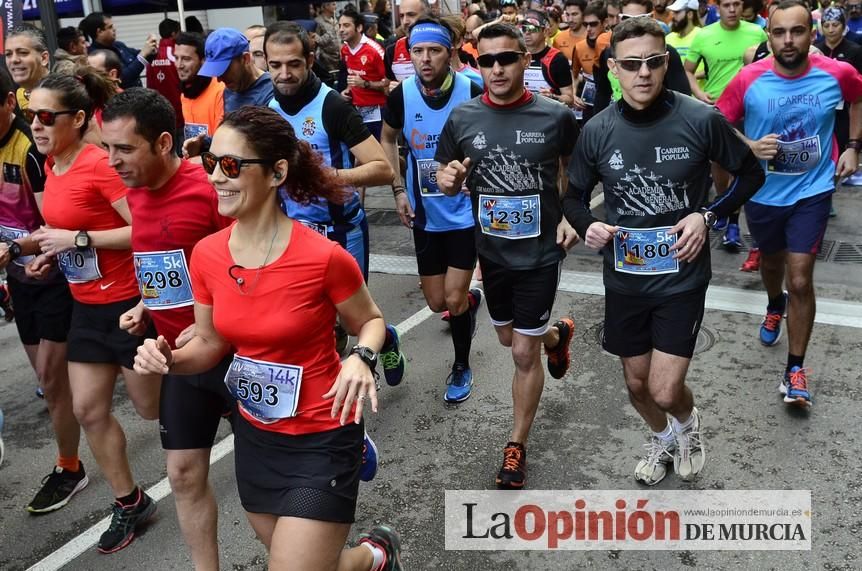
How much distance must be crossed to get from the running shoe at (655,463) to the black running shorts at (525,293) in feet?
2.48

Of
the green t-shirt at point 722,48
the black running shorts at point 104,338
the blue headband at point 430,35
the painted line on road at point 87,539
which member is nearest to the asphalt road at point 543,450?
the painted line on road at point 87,539

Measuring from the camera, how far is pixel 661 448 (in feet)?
13.8

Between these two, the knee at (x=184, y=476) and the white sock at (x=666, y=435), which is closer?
the knee at (x=184, y=476)

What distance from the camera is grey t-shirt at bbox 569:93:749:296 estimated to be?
374 cm

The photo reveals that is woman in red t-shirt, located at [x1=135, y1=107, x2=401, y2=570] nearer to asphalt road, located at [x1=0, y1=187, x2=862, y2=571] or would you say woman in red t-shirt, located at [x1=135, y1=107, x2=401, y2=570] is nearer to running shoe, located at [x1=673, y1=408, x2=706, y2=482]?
asphalt road, located at [x1=0, y1=187, x2=862, y2=571]

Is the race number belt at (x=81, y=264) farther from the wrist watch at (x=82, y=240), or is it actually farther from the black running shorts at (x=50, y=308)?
the black running shorts at (x=50, y=308)

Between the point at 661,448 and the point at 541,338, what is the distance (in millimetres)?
765

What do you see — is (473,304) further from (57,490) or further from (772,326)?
(57,490)

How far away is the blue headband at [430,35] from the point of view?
511 centimetres

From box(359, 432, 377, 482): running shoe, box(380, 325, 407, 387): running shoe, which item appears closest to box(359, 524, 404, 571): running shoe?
box(359, 432, 377, 482): running shoe

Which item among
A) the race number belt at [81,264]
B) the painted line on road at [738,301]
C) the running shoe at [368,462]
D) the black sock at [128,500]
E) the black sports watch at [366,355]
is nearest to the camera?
the black sports watch at [366,355]

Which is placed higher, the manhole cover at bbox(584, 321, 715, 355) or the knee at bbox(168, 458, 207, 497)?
the knee at bbox(168, 458, 207, 497)

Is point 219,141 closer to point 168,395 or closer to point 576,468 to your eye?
point 168,395

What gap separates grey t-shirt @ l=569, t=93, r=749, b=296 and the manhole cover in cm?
190
